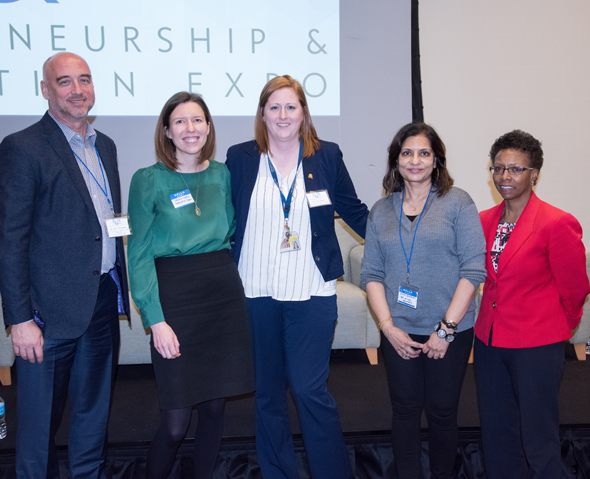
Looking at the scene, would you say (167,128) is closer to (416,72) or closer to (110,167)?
(110,167)

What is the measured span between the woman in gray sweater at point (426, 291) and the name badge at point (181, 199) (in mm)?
752

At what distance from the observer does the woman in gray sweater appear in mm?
1736

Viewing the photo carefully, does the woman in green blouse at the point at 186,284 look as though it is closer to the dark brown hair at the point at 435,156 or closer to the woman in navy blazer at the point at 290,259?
the woman in navy blazer at the point at 290,259

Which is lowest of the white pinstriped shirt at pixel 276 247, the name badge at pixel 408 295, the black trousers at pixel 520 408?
the black trousers at pixel 520 408

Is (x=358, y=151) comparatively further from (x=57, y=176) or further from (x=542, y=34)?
(x=57, y=176)

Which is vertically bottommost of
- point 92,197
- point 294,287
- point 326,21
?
point 294,287

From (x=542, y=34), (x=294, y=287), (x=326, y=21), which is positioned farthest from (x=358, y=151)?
(x=294, y=287)

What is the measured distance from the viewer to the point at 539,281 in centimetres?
176

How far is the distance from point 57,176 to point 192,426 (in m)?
1.47

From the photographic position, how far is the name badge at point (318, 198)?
5.96 ft

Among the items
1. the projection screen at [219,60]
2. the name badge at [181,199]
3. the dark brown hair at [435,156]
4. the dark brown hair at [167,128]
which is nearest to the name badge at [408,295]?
the dark brown hair at [435,156]

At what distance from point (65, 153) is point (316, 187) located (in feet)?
3.11

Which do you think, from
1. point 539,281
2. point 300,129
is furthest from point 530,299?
point 300,129

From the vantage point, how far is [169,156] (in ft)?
5.82
